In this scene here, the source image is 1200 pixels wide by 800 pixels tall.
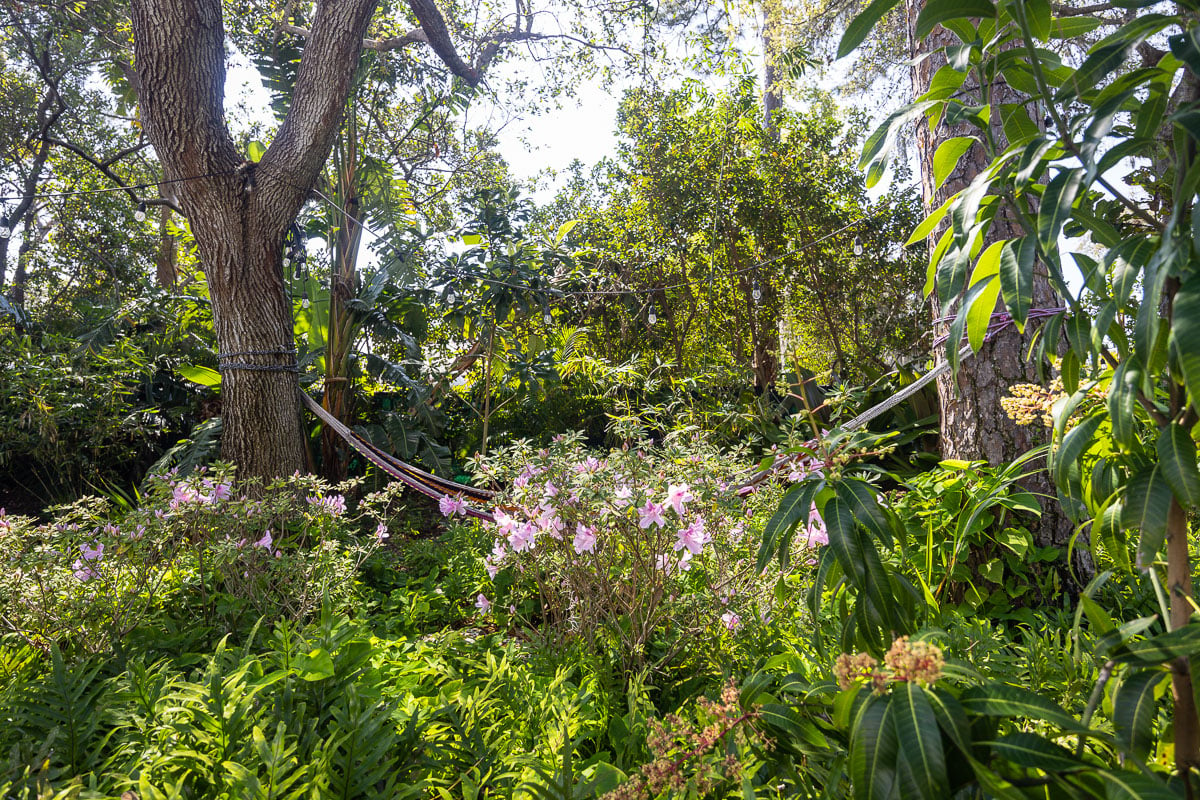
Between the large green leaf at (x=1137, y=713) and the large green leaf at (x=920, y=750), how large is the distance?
0.24 meters

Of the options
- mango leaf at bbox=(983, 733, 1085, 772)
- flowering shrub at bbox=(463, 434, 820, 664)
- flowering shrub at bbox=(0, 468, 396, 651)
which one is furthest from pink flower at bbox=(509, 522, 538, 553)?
mango leaf at bbox=(983, 733, 1085, 772)

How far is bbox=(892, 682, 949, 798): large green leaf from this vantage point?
0.61m

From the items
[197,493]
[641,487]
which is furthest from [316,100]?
[641,487]

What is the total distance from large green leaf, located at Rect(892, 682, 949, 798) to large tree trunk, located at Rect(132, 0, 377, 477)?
3.48m

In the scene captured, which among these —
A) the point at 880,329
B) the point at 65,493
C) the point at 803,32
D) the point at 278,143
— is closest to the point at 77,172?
the point at 65,493

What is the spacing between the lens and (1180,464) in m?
0.69

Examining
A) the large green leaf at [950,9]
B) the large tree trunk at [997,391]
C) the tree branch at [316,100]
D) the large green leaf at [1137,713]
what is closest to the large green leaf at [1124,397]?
the large green leaf at [1137,713]

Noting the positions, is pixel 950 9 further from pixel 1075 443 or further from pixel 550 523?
pixel 550 523

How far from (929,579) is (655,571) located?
0.86 meters

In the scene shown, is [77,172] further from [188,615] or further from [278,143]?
[188,615]

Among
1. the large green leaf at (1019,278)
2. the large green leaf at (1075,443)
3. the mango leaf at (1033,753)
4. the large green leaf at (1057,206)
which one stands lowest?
the mango leaf at (1033,753)

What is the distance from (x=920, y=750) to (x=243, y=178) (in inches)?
166

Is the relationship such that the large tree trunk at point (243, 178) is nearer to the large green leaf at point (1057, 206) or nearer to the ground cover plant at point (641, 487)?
the ground cover plant at point (641, 487)

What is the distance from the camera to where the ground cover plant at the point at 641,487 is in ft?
2.45
